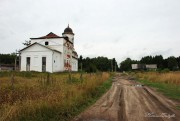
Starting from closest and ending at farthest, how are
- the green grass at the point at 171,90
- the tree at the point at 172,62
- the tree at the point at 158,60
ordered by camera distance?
the green grass at the point at 171,90, the tree at the point at 172,62, the tree at the point at 158,60

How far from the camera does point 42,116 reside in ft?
24.6

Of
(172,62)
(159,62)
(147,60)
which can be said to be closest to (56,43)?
(172,62)

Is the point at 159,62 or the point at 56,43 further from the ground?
the point at 56,43

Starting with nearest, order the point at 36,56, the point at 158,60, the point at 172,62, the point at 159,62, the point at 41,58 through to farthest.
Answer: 1. the point at 41,58
2. the point at 36,56
3. the point at 172,62
4. the point at 159,62
5. the point at 158,60

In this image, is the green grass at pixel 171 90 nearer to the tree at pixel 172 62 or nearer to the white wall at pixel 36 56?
the white wall at pixel 36 56

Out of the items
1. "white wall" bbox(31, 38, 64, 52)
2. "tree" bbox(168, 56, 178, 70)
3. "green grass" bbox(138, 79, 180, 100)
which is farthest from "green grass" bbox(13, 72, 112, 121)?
Answer: "tree" bbox(168, 56, 178, 70)

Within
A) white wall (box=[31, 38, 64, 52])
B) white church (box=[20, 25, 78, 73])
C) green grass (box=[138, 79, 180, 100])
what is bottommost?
green grass (box=[138, 79, 180, 100])

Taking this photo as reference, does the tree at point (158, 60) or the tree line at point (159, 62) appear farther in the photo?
the tree at point (158, 60)

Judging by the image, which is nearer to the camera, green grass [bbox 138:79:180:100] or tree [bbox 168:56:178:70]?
green grass [bbox 138:79:180:100]

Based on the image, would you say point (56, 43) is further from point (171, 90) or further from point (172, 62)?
point (172, 62)

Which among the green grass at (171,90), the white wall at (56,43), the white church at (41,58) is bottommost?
the green grass at (171,90)

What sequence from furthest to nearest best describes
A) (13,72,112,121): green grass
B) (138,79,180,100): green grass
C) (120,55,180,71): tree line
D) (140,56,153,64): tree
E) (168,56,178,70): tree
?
(140,56,153,64): tree → (120,55,180,71): tree line → (168,56,178,70): tree → (138,79,180,100): green grass → (13,72,112,121): green grass

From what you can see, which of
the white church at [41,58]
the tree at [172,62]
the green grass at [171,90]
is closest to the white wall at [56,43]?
the white church at [41,58]

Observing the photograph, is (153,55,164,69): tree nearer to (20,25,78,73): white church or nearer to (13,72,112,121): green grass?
(20,25,78,73): white church
